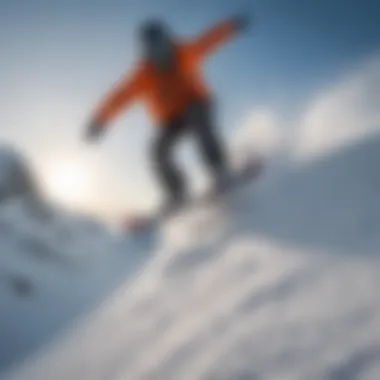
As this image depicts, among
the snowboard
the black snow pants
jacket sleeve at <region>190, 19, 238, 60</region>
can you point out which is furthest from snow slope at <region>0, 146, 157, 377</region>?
jacket sleeve at <region>190, 19, 238, 60</region>

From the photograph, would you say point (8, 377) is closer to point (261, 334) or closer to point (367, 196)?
point (261, 334)

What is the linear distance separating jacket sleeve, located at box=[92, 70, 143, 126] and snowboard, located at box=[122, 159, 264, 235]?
1405 millimetres

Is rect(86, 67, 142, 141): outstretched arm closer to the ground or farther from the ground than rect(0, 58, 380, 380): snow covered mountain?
farther from the ground

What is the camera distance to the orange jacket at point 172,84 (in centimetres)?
670

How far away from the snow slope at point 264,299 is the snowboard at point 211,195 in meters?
0.88

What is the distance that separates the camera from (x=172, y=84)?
670 centimetres

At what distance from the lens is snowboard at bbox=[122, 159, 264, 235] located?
623 centimetres

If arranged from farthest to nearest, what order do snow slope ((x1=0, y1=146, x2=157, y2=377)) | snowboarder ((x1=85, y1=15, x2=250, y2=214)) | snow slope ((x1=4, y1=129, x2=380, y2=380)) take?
snowboarder ((x1=85, y1=15, x2=250, y2=214)), snow slope ((x1=0, y1=146, x2=157, y2=377)), snow slope ((x1=4, y1=129, x2=380, y2=380))

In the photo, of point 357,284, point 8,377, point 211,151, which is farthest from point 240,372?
point 211,151

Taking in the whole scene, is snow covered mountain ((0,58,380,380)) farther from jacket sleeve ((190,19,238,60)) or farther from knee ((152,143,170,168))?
jacket sleeve ((190,19,238,60))

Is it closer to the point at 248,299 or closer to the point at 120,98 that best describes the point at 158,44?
the point at 120,98

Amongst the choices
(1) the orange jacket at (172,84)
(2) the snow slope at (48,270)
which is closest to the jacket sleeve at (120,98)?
(1) the orange jacket at (172,84)

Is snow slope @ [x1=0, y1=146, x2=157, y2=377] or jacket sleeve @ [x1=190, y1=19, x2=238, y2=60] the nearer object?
snow slope @ [x1=0, y1=146, x2=157, y2=377]

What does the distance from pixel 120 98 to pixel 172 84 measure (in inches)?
28.9
